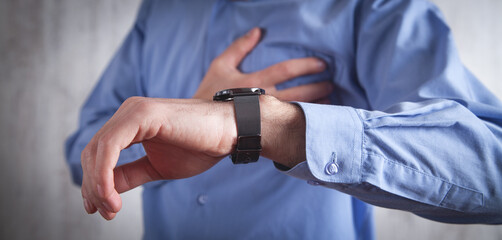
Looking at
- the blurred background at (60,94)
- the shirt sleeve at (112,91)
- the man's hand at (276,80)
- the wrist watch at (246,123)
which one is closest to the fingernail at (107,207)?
the wrist watch at (246,123)

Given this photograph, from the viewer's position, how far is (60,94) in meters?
0.81

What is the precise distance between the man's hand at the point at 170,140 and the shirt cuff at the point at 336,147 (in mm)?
21

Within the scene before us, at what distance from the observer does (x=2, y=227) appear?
770 mm

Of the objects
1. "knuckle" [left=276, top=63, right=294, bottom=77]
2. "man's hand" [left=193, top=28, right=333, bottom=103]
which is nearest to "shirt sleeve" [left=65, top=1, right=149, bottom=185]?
"man's hand" [left=193, top=28, right=333, bottom=103]

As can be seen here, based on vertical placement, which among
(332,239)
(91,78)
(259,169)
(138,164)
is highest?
(91,78)

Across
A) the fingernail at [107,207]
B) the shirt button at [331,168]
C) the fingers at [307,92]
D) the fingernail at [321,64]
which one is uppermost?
the fingernail at [321,64]

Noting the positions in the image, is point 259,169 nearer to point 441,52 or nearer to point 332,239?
point 332,239

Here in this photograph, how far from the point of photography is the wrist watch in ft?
1.07

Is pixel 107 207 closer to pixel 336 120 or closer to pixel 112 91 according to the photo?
pixel 336 120

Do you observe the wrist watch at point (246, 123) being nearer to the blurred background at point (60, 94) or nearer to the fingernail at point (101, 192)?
the fingernail at point (101, 192)

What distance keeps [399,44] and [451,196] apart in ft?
0.83

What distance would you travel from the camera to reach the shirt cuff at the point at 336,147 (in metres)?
0.35

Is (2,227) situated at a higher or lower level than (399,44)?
lower

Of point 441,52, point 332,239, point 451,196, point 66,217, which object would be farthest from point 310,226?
point 66,217
